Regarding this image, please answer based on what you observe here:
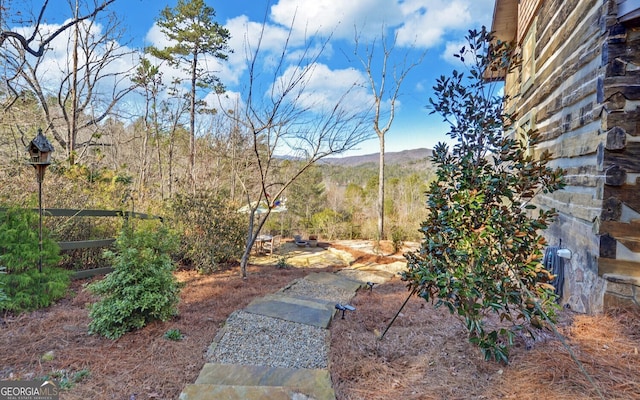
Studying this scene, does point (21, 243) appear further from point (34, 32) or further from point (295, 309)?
point (295, 309)

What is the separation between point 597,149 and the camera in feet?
8.93

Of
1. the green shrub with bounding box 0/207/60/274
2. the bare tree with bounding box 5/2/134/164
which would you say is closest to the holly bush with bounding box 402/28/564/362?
the green shrub with bounding box 0/207/60/274

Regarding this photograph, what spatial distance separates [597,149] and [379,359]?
2669 mm

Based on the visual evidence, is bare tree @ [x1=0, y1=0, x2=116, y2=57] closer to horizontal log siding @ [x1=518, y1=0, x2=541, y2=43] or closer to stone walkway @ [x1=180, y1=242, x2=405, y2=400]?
stone walkway @ [x1=180, y1=242, x2=405, y2=400]

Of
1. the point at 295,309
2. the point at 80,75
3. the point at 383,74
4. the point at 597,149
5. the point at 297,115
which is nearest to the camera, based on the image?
the point at 597,149

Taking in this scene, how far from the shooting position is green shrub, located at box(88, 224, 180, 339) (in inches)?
114

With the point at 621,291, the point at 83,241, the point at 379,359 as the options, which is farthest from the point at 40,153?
the point at 621,291

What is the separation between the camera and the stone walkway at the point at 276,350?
208cm

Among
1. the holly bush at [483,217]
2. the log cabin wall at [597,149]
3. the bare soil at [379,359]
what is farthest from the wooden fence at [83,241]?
the log cabin wall at [597,149]

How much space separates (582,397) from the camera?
5.60 ft

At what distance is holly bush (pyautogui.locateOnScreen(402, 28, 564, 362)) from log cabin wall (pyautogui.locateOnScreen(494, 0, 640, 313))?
40 centimetres

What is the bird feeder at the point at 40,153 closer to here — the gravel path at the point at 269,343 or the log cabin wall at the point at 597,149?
the gravel path at the point at 269,343

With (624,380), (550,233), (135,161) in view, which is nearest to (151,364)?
(624,380)

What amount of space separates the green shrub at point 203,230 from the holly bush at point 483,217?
425cm
